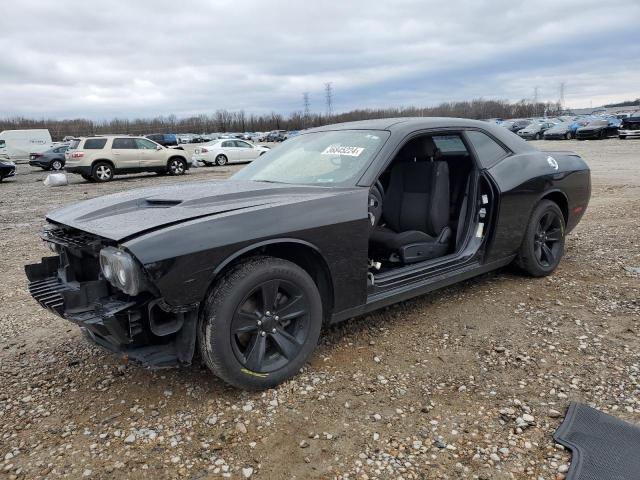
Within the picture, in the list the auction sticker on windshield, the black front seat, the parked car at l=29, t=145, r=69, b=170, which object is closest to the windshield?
the auction sticker on windshield

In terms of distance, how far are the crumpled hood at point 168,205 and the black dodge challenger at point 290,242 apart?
0.04 feet

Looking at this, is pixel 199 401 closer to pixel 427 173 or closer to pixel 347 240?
pixel 347 240

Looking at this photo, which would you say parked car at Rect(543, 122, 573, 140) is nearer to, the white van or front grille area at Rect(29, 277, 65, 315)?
the white van

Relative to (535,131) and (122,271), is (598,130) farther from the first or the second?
(122,271)

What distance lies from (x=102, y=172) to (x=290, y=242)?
16.8 m

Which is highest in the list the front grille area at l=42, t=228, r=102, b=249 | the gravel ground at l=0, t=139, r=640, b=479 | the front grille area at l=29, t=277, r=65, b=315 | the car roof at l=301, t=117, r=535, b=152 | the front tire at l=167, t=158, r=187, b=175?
the car roof at l=301, t=117, r=535, b=152

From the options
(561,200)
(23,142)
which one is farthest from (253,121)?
(561,200)

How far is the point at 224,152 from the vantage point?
23.4m

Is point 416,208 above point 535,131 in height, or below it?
below

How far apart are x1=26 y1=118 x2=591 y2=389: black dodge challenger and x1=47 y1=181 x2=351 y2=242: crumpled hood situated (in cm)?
1

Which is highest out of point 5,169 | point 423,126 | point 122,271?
point 423,126

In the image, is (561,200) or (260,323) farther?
(561,200)

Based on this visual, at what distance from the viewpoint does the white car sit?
76.2ft

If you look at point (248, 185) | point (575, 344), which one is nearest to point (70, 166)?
point (248, 185)
